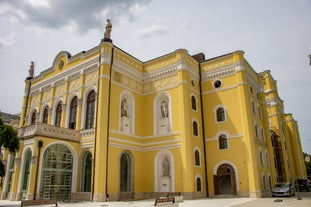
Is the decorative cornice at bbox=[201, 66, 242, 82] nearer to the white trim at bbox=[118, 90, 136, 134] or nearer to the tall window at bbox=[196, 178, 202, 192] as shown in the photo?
the white trim at bbox=[118, 90, 136, 134]

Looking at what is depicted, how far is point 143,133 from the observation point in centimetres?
2598

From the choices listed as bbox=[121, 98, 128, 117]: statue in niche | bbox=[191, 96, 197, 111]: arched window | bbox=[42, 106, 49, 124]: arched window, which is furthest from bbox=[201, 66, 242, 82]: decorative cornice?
bbox=[42, 106, 49, 124]: arched window

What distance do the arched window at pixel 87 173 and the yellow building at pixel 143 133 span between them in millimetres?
77

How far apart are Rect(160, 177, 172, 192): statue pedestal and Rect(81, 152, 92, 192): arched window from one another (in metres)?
5.88

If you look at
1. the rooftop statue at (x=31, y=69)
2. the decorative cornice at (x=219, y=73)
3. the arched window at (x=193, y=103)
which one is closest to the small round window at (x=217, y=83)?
the decorative cornice at (x=219, y=73)

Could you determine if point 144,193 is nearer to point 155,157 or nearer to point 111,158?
point 155,157

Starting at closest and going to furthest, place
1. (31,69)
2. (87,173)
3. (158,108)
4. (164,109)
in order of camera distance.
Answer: (87,173) → (164,109) → (158,108) → (31,69)

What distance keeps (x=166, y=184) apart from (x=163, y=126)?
16.4 ft

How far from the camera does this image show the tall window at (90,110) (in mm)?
23969

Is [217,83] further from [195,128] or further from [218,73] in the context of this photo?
[195,128]

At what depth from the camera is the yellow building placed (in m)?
21.5

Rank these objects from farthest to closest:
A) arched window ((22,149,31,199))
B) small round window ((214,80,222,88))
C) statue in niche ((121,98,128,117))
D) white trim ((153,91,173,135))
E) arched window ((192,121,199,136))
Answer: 1. small round window ((214,80,222,88))
2. white trim ((153,91,173,135))
3. arched window ((192,121,199,136))
4. statue in niche ((121,98,128,117))
5. arched window ((22,149,31,199))

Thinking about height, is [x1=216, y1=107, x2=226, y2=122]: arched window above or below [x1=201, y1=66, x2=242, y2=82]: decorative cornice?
below

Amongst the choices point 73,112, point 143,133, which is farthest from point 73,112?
point 143,133
